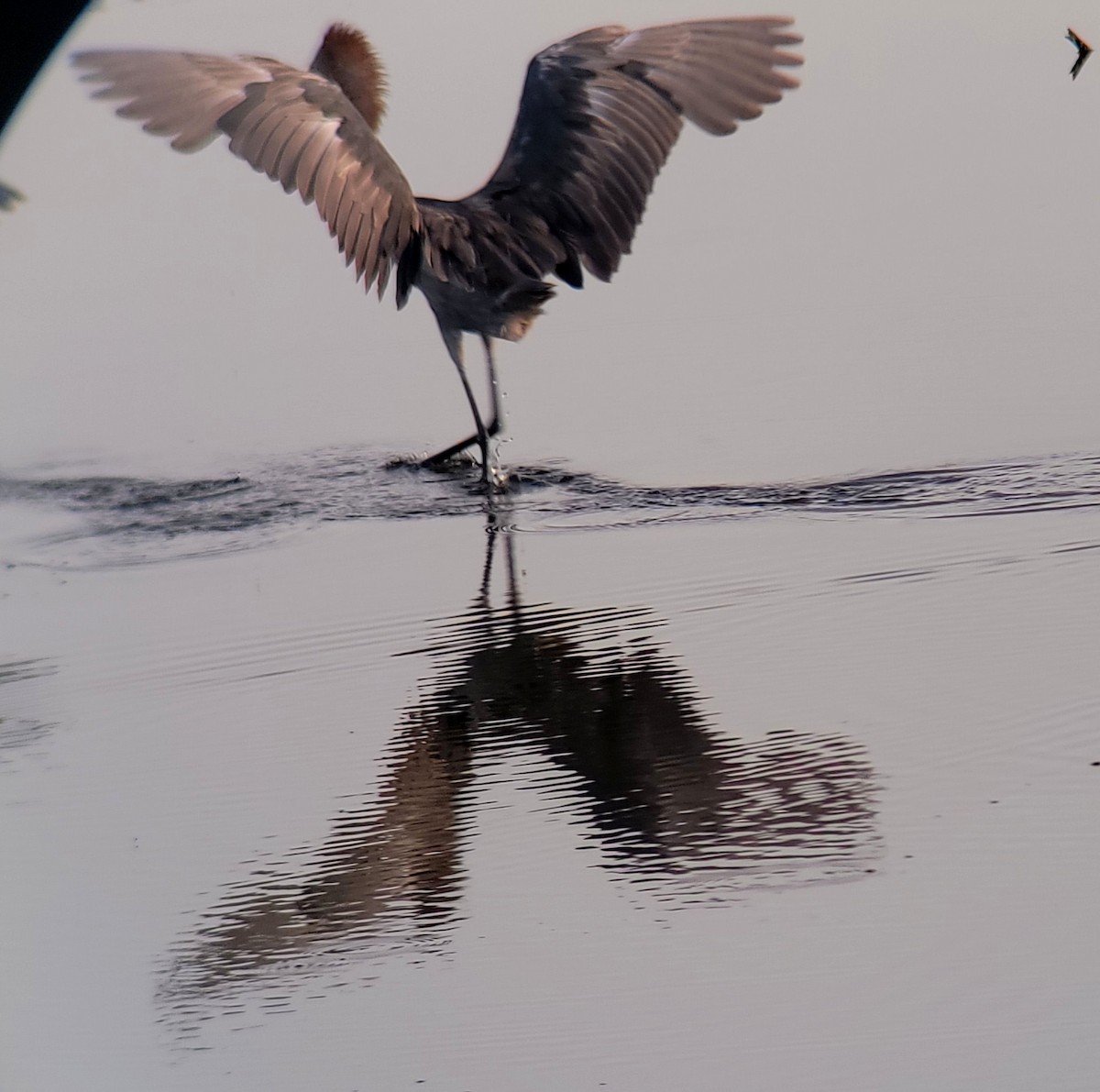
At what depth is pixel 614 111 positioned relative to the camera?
7.23m

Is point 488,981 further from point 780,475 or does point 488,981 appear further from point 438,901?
point 780,475

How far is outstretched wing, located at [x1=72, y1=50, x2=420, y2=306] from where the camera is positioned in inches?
223

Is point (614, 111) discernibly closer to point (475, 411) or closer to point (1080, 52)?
point (475, 411)

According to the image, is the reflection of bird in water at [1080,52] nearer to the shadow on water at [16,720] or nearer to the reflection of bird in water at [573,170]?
the reflection of bird in water at [573,170]

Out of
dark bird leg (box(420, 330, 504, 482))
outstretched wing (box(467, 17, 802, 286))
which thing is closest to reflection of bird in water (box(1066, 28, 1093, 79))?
outstretched wing (box(467, 17, 802, 286))

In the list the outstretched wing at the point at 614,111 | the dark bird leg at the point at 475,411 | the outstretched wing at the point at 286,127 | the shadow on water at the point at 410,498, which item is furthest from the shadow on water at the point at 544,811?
the outstretched wing at the point at 614,111

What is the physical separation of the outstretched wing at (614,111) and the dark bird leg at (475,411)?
0.49m

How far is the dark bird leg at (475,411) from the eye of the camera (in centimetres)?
698

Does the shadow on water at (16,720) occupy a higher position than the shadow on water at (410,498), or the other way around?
the shadow on water at (410,498)

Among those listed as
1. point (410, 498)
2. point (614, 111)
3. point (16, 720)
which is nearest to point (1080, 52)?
point (614, 111)

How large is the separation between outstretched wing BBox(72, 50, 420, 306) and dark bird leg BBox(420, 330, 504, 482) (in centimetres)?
54

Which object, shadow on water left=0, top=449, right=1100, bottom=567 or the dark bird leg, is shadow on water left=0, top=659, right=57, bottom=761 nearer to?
shadow on water left=0, top=449, right=1100, bottom=567

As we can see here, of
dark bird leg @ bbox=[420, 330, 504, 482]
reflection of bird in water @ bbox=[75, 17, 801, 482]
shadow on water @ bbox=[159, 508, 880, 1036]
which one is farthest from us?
reflection of bird in water @ bbox=[75, 17, 801, 482]

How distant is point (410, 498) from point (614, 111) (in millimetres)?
1668
